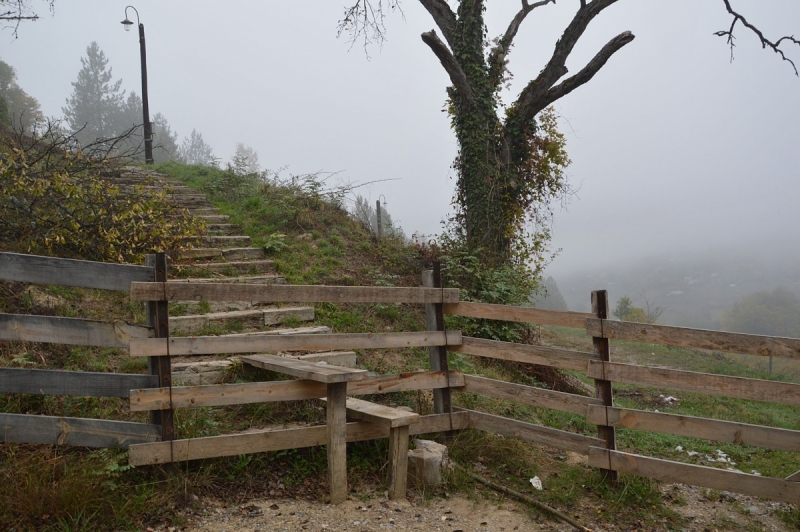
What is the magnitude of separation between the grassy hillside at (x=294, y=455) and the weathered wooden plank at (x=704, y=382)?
3.12 ft

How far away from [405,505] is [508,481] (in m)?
1.10

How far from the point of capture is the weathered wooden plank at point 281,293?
158 inches

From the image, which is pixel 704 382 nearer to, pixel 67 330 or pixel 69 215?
pixel 67 330

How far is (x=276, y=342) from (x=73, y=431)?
1494mm

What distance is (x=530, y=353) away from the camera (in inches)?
199

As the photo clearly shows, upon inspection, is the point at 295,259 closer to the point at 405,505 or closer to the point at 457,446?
the point at 457,446

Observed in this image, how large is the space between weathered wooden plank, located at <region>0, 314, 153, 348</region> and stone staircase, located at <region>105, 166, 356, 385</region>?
3.92 ft

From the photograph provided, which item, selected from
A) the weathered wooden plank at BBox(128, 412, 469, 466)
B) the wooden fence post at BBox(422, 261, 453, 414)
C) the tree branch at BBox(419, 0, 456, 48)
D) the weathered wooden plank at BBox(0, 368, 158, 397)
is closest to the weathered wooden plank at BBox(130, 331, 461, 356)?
the wooden fence post at BBox(422, 261, 453, 414)

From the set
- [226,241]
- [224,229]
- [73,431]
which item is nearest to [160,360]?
[73,431]

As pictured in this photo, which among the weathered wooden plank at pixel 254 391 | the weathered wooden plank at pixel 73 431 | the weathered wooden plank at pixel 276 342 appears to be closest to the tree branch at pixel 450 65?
the weathered wooden plank at pixel 276 342

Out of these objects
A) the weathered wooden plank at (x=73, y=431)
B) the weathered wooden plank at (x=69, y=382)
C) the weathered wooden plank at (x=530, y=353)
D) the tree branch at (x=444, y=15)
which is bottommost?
the weathered wooden plank at (x=73, y=431)

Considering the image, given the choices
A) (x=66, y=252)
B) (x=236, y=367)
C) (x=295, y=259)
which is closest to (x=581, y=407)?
(x=236, y=367)

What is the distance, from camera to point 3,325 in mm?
3713

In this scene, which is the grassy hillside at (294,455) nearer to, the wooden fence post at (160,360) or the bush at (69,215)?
the wooden fence post at (160,360)
